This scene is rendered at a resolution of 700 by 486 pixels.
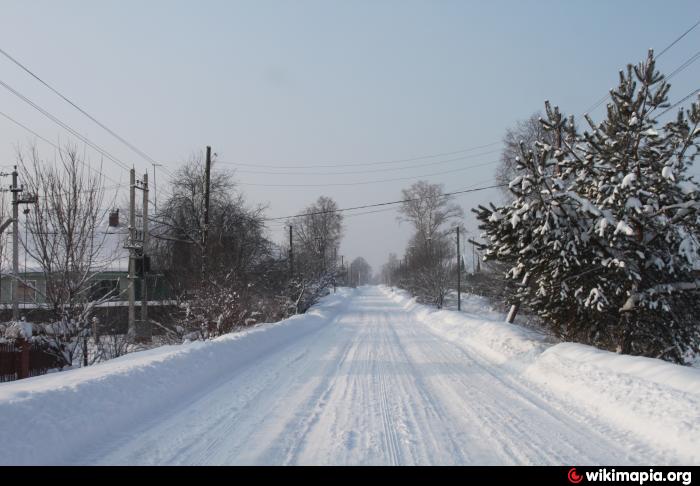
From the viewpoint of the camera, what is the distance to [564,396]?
8.21m

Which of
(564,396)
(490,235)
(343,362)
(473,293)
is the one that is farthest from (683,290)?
(473,293)

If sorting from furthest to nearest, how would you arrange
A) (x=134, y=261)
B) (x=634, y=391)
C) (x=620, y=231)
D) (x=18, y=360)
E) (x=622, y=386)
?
1. (x=134, y=261)
2. (x=18, y=360)
3. (x=620, y=231)
4. (x=622, y=386)
5. (x=634, y=391)

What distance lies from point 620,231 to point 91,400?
32.9 ft

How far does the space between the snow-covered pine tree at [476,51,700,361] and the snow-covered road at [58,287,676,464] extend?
3061 millimetres

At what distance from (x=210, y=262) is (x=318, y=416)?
14921 millimetres

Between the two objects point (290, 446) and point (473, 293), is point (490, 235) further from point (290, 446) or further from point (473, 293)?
point (473, 293)

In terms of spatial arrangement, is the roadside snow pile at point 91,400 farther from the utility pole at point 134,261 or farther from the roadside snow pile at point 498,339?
the utility pole at point 134,261

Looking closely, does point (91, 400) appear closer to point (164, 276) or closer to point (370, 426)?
point (370, 426)

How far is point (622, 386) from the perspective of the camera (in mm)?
7457

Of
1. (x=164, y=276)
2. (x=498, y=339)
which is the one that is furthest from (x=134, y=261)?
(x=498, y=339)

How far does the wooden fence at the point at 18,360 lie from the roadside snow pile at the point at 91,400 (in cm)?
578

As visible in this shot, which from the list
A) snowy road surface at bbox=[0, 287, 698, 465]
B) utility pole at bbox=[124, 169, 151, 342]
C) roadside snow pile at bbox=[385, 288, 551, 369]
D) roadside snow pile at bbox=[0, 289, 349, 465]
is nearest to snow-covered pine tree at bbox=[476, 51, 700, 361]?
roadside snow pile at bbox=[385, 288, 551, 369]

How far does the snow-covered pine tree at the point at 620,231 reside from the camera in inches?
434

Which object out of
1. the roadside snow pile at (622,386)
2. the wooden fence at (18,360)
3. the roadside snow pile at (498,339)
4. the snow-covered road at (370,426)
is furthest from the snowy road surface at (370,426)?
the wooden fence at (18,360)
